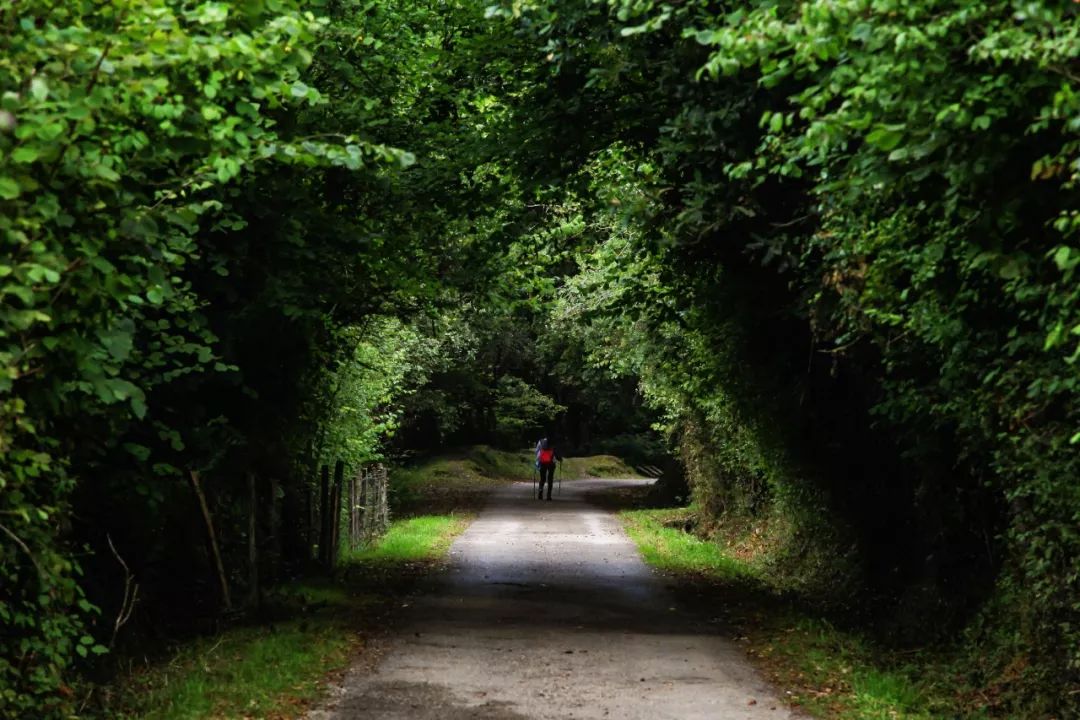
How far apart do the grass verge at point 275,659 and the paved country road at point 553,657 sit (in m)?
0.37

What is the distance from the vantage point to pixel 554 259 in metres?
17.5

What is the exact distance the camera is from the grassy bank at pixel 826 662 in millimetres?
9117

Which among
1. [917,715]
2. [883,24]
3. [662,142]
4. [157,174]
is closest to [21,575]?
[157,174]

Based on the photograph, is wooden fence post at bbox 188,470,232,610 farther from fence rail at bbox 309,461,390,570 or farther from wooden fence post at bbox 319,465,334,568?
fence rail at bbox 309,461,390,570

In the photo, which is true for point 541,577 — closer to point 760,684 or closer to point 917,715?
point 760,684

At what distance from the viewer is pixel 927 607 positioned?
1171 cm

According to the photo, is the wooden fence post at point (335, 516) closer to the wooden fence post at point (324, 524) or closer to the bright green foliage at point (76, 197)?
the wooden fence post at point (324, 524)

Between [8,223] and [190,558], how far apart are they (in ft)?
26.6

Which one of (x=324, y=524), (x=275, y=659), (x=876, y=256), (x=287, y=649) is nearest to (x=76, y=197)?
(x=275, y=659)

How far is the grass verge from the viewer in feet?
28.4

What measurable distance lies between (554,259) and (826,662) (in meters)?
8.30

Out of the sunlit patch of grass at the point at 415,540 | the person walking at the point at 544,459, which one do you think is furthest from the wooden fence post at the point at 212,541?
Answer: the person walking at the point at 544,459

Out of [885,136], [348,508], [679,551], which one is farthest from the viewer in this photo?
[679,551]

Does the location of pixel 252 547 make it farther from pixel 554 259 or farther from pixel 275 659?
pixel 554 259
